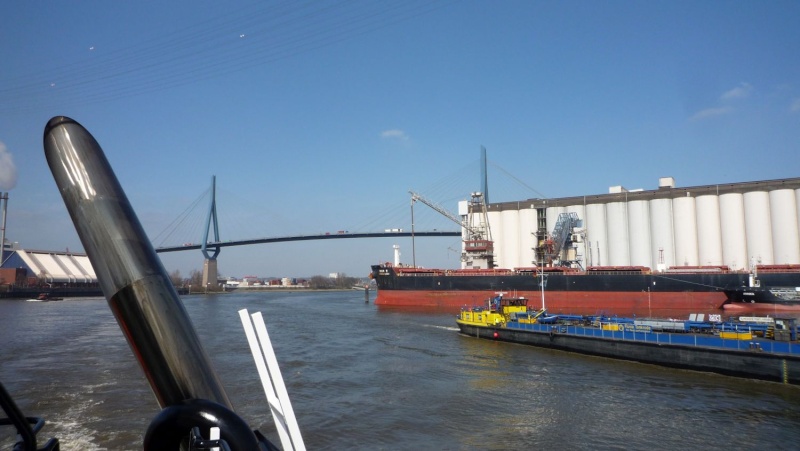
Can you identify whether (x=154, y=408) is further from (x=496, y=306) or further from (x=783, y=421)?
(x=496, y=306)

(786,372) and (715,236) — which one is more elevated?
(715,236)

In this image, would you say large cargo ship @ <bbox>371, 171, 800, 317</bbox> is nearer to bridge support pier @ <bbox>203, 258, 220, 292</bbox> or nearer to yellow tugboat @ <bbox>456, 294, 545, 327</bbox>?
yellow tugboat @ <bbox>456, 294, 545, 327</bbox>

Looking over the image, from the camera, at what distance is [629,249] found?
52.3 m

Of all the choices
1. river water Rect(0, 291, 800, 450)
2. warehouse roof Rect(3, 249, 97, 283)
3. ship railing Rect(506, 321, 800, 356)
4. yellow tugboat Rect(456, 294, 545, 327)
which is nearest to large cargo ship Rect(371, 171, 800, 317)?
yellow tugboat Rect(456, 294, 545, 327)

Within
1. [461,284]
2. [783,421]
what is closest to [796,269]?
[461,284]

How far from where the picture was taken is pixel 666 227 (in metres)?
50.4

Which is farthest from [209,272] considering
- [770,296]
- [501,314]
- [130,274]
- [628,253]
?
[130,274]

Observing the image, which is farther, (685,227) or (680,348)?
(685,227)

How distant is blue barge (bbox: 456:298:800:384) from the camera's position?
16.9 meters

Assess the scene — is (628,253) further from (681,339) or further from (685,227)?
(681,339)

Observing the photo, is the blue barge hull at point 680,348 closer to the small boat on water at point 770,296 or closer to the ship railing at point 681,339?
the ship railing at point 681,339

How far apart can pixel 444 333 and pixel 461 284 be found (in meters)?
19.2

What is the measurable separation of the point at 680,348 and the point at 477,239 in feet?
140

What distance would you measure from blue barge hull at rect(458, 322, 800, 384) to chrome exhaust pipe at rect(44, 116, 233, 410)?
1955 centimetres
